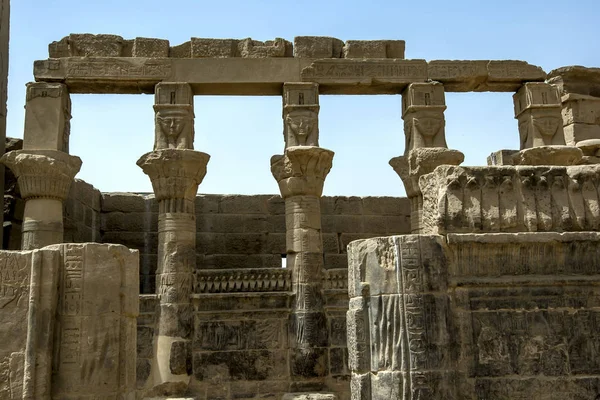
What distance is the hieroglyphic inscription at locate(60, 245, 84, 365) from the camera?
4.79 meters

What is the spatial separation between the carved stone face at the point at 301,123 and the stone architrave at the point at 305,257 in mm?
295

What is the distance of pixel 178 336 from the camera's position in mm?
9672

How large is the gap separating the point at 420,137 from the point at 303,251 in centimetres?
255

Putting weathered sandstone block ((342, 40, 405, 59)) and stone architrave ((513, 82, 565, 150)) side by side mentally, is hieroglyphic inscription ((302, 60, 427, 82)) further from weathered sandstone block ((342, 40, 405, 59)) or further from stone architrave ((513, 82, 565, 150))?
stone architrave ((513, 82, 565, 150))

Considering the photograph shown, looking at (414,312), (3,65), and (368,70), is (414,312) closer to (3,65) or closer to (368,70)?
(368,70)

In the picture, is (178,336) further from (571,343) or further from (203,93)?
(571,343)

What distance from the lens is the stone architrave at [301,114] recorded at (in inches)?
408

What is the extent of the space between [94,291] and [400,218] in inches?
358

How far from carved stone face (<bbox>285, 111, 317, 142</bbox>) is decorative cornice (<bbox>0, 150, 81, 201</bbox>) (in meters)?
3.35

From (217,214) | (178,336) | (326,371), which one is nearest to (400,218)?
(217,214)

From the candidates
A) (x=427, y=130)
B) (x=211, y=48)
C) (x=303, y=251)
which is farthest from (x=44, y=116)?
(x=427, y=130)

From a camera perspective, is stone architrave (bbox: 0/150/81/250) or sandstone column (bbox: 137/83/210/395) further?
stone architrave (bbox: 0/150/81/250)

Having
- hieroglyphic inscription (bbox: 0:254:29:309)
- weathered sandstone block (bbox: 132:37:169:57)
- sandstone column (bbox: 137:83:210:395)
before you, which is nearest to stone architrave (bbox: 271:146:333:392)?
sandstone column (bbox: 137:83:210:395)

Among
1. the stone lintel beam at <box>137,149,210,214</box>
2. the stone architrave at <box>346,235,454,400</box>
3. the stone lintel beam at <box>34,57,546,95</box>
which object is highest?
the stone lintel beam at <box>34,57,546,95</box>
